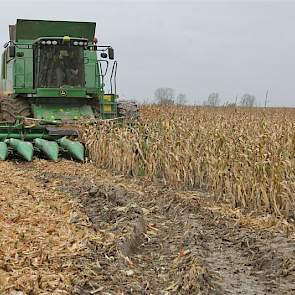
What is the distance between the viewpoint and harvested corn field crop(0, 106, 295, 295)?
150 inches

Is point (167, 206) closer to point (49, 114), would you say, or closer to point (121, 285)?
point (121, 285)

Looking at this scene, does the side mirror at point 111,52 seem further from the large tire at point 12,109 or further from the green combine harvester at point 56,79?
the large tire at point 12,109

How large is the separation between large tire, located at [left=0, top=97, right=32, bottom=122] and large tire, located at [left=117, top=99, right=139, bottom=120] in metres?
1.88

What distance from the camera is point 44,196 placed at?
6453mm

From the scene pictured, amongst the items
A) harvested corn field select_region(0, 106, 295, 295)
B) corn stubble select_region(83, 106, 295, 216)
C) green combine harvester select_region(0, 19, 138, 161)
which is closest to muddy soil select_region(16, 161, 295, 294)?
harvested corn field select_region(0, 106, 295, 295)

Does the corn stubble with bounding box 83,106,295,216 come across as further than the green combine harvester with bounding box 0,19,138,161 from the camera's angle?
No

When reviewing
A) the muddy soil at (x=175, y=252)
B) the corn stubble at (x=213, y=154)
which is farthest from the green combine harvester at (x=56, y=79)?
the muddy soil at (x=175, y=252)

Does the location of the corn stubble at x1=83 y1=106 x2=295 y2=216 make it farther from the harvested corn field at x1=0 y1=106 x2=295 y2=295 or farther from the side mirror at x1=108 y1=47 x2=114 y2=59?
the side mirror at x1=108 y1=47 x2=114 y2=59

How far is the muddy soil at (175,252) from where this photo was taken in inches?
148

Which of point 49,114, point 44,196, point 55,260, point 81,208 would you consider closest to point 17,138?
point 49,114

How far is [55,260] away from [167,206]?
2471 millimetres

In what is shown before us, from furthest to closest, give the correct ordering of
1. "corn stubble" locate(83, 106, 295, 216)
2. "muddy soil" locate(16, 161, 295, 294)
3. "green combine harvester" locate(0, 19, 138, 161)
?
1. "green combine harvester" locate(0, 19, 138, 161)
2. "corn stubble" locate(83, 106, 295, 216)
3. "muddy soil" locate(16, 161, 295, 294)

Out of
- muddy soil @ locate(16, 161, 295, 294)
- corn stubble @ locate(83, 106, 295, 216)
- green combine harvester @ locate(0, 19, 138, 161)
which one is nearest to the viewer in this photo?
muddy soil @ locate(16, 161, 295, 294)

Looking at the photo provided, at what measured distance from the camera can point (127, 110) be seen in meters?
12.0
